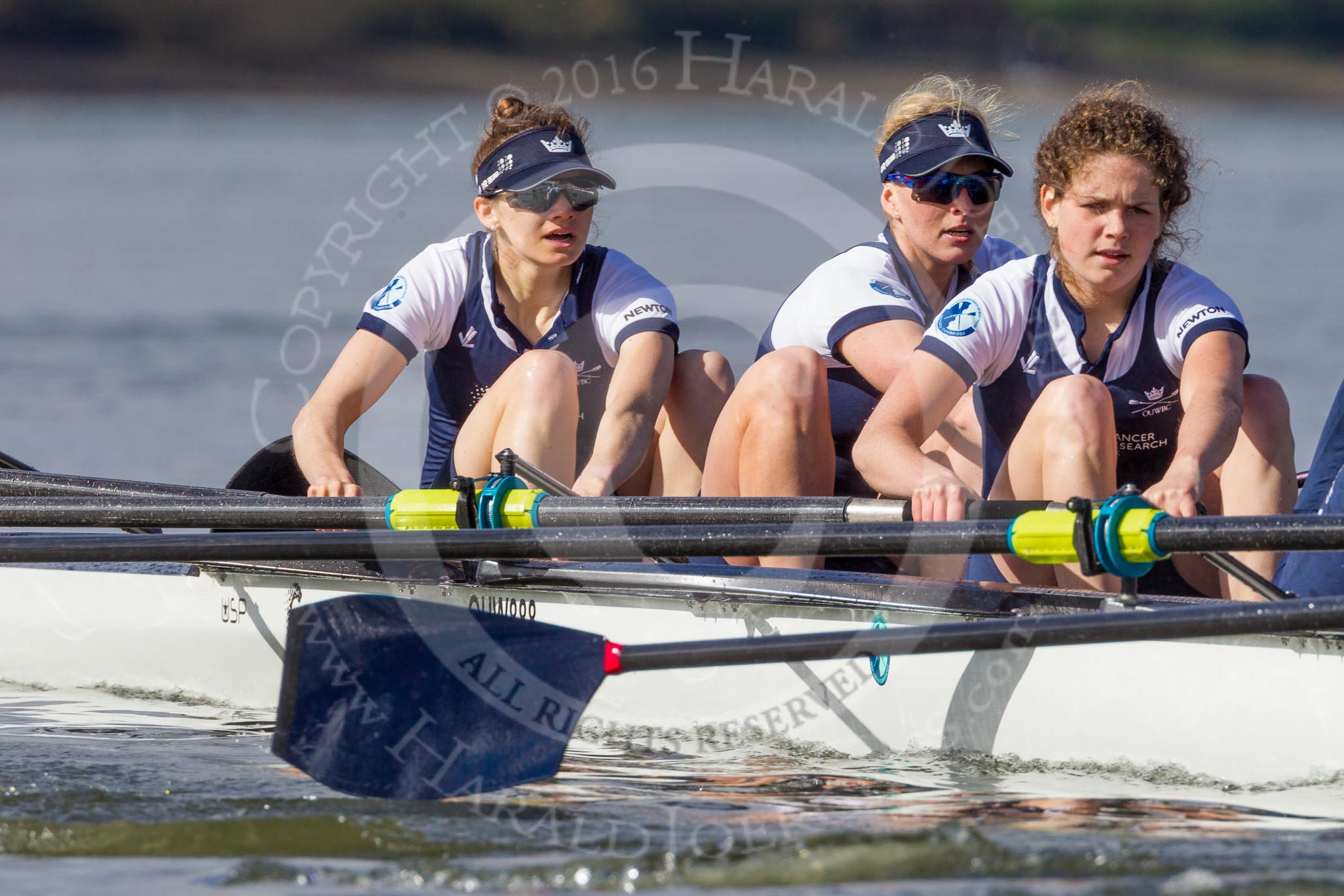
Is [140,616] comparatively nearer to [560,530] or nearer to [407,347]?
[407,347]

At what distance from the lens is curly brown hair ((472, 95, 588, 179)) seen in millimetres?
4004

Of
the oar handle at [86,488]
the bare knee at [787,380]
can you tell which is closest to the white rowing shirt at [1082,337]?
the bare knee at [787,380]

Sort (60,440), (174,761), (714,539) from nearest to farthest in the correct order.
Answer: (714,539) → (174,761) → (60,440)

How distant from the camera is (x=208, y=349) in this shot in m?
10.5

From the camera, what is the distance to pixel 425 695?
295cm

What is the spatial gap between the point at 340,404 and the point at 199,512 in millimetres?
541

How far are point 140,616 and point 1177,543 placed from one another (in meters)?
2.60

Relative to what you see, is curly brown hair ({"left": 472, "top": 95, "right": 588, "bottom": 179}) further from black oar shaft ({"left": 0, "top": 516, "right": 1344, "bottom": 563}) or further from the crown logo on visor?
black oar shaft ({"left": 0, "top": 516, "right": 1344, "bottom": 563})

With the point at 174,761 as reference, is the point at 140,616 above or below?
above

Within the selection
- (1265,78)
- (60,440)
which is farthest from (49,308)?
(1265,78)

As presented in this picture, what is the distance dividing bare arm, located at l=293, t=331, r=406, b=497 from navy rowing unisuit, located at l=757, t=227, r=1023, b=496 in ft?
3.08

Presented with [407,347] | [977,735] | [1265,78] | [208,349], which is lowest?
[977,735]

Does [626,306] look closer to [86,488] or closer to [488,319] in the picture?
[488,319]

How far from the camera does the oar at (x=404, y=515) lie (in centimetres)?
306
